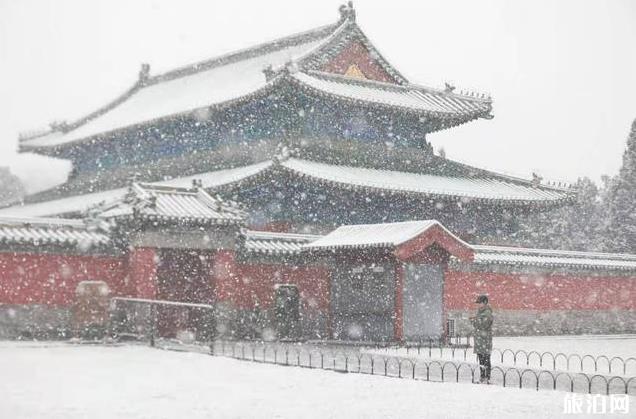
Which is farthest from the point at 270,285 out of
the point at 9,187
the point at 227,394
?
the point at 9,187

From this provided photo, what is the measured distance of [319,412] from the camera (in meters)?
13.0

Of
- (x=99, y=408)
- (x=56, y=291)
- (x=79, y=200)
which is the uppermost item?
(x=79, y=200)

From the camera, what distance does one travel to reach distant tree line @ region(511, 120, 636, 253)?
54.9 metres

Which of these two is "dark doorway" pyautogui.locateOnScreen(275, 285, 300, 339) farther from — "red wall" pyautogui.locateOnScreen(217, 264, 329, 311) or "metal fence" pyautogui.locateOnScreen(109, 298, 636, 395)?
"metal fence" pyautogui.locateOnScreen(109, 298, 636, 395)

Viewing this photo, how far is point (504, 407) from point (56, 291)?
15.1 meters

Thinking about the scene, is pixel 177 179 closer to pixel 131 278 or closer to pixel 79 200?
pixel 79 200

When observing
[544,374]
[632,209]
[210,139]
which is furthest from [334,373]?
[632,209]

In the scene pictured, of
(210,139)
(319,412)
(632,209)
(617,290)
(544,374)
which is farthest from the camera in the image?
(632,209)

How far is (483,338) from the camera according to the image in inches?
705

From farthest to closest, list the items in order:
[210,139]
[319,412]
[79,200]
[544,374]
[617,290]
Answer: [79,200] < [210,139] < [617,290] < [544,374] < [319,412]

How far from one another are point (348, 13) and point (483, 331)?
22.0 meters

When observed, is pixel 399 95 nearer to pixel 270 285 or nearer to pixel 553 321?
pixel 553 321

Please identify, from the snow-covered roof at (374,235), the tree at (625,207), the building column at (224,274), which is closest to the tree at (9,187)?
the tree at (625,207)

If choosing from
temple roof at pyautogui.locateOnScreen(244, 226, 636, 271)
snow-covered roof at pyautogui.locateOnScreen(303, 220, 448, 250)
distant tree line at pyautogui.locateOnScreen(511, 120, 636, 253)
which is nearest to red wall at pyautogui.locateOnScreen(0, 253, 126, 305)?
temple roof at pyautogui.locateOnScreen(244, 226, 636, 271)
